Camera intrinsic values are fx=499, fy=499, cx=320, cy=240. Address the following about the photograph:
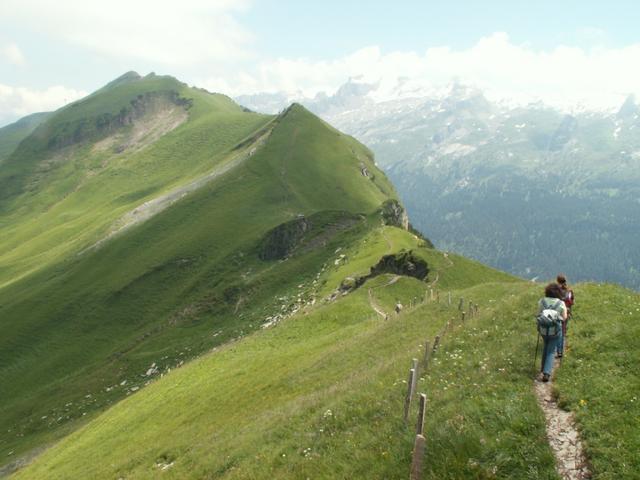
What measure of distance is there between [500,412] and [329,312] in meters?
48.8

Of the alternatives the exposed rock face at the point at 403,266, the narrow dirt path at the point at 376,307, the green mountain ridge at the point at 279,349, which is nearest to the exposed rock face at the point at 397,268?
the exposed rock face at the point at 403,266

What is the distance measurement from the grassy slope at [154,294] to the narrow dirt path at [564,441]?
3110 inches

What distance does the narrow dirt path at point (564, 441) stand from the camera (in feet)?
46.4

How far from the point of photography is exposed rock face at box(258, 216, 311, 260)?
461 ft

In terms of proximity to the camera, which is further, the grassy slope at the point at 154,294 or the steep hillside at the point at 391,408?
the grassy slope at the point at 154,294

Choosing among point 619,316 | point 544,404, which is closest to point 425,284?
point 619,316

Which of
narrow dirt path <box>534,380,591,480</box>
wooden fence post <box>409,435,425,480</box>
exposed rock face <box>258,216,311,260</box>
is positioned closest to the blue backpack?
narrow dirt path <box>534,380,591,480</box>

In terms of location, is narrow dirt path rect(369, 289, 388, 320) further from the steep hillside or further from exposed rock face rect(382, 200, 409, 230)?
exposed rock face rect(382, 200, 409, 230)

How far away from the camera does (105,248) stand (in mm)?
168875

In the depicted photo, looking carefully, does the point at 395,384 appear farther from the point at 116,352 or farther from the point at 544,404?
the point at 116,352

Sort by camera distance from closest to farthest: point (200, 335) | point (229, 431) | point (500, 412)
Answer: point (500, 412), point (229, 431), point (200, 335)

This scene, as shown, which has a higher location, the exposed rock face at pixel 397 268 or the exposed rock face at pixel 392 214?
the exposed rock face at pixel 397 268

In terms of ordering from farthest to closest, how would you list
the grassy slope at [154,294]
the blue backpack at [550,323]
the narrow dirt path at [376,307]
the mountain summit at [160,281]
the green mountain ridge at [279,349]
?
1. the mountain summit at [160,281]
2. the grassy slope at [154,294]
3. the narrow dirt path at [376,307]
4. the blue backpack at [550,323]
5. the green mountain ridge at [279,349]

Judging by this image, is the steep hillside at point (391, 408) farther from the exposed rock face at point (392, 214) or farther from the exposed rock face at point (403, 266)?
the exposed rock face at point (392, 214)
